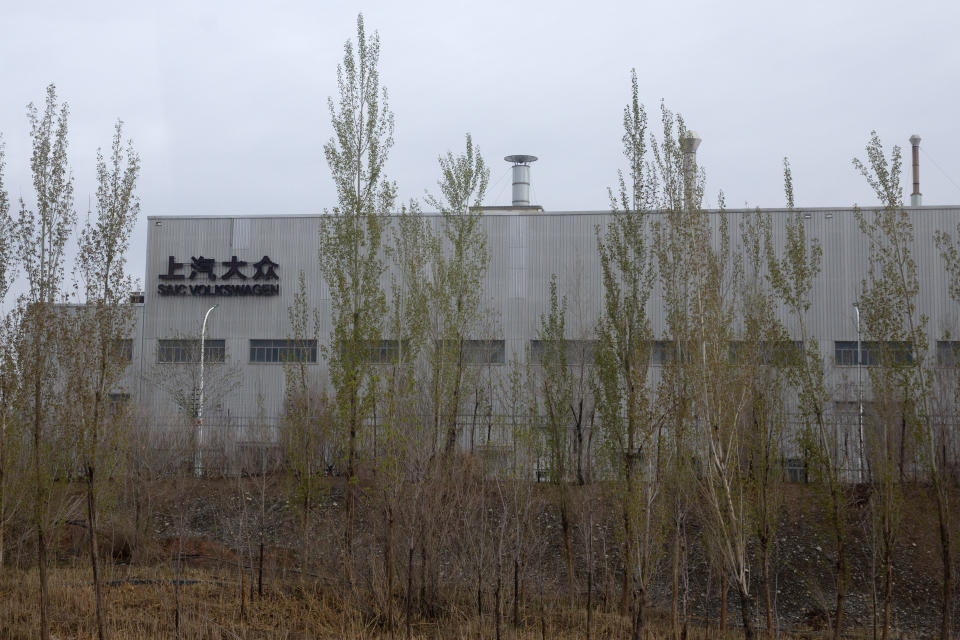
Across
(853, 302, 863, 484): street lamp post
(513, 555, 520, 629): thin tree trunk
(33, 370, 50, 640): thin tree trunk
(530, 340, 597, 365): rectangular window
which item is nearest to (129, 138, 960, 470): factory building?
(853, 302, 863, 484): street lamp post

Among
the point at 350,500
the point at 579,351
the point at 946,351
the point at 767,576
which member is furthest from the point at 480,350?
the point at 946,351

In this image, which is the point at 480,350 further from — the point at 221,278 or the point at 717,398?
the point at 717,398

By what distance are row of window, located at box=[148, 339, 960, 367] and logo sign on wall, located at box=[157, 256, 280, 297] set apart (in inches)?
77.2

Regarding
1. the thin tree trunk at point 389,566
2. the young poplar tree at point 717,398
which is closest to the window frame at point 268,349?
the thin tree trunk at point 389,566

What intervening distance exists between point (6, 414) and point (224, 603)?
623cm

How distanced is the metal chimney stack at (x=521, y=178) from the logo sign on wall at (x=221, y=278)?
1137cm

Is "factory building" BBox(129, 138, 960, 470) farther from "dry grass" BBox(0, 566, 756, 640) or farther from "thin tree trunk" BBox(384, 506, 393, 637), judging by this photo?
"thin tree trunk" BBox(384, 506, 393, 637)

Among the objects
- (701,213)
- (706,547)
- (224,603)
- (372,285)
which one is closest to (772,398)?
(706,547)

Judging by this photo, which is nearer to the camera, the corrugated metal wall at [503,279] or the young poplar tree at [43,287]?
the young poplar tree at [43,287]

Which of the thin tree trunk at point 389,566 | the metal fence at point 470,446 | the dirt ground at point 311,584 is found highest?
the metal fence at point 470,446

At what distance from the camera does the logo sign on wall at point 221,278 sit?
113ft

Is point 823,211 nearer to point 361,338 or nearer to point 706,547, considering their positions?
point 706,547

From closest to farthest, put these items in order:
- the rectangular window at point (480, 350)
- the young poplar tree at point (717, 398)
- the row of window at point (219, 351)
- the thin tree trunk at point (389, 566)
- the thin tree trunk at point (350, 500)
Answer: the young poplar tree at point (717, 398)
the thin tree trunk at point (389, 566)
the thin tree trunk at point (350, 500)
the rectangular window at point (480, 350)
the row of window at point (219, 351)

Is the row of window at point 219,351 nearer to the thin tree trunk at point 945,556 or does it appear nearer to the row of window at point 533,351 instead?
the row of window at point 533,351
